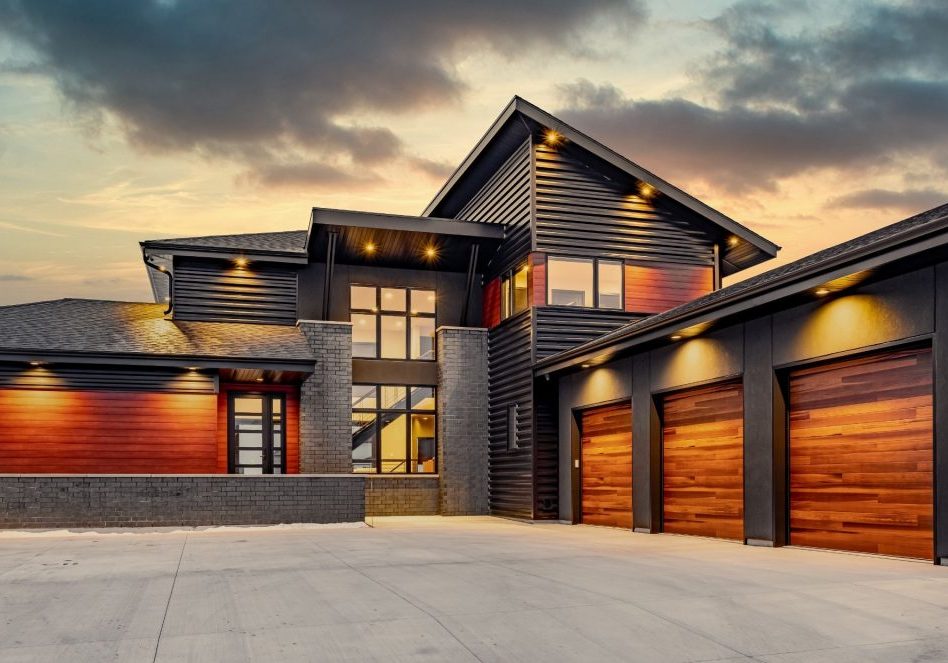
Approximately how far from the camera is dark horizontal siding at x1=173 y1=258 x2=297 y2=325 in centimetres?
2311

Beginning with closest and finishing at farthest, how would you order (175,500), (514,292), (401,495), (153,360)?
(175,500)
(153,360)
(514,292)
(401,495)

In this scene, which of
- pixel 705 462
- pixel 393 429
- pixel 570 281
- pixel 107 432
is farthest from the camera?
pixel 393 429

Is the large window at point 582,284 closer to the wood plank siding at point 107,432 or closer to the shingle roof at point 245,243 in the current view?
the shingle roof at point 245,243

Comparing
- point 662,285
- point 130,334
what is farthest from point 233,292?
point 662,285

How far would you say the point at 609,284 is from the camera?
21891mm

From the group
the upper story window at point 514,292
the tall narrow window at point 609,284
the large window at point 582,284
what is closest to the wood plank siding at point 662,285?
the tall narrow window at point 609,284

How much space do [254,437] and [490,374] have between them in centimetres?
612

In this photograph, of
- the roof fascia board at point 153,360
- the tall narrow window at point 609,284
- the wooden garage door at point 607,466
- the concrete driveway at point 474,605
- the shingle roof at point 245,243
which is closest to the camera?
the concrete driveway at point 474,605

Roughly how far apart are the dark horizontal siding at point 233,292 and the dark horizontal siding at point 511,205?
5297 millimetres

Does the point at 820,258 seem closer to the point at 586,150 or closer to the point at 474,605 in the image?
the point at 474,605

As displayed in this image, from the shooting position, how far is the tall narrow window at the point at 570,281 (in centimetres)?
2152

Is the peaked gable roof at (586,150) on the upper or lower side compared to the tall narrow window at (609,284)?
upper

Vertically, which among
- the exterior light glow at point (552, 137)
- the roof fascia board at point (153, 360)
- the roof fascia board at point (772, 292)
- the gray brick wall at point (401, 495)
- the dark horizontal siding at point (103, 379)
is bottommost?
the gray brick wall at point (401, 495)

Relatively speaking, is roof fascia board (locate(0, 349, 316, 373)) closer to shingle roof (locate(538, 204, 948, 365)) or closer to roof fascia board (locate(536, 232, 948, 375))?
roof fascia board (locate(536, 232, 948, 375))
